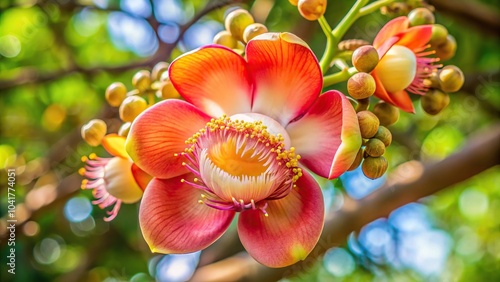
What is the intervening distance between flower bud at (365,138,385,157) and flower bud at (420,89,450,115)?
21 cm

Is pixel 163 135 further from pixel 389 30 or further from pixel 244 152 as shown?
pixel 389 30

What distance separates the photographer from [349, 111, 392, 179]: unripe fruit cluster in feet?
2.41

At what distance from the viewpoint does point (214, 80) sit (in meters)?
0.86

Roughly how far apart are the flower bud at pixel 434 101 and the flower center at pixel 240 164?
24 centimetres

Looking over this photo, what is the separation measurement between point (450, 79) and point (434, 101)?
0.04m

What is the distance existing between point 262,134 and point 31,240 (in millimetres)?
1631

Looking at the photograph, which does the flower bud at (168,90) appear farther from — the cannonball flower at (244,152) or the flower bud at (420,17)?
the flower bud at (420,17)

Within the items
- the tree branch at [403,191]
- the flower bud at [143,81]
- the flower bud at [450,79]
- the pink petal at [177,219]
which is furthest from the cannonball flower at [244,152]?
the tree branch at [403,191]

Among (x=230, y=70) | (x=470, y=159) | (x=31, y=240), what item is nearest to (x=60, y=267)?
(x=31, y=240)

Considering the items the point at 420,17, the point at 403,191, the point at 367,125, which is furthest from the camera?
the point at 403,191

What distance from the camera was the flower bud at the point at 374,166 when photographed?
743 mm

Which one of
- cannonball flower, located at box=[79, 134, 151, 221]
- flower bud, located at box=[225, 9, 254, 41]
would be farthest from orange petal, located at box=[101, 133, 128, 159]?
flower bud, located at box=[225, 9, 254, 41]

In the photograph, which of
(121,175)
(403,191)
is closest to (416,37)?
(121,175)

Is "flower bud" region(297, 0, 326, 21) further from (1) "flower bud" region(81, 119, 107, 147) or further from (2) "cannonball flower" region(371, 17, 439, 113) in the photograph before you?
(1) "flower bud" region(81, 119, 107, 147)
